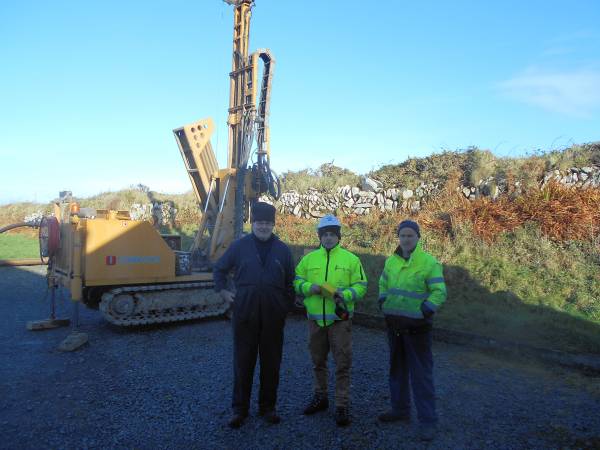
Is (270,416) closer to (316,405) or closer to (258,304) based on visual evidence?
(316,405)

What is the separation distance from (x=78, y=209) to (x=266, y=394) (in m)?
4.67

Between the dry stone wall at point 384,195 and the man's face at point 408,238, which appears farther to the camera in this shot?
the dry stone wall at point 384,195

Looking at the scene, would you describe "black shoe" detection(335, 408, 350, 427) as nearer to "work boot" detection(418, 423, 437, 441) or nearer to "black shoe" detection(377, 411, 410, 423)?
"black shoe" detection(377, 411, 410, 423)

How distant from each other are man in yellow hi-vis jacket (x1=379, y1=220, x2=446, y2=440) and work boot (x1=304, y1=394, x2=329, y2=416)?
1.60 feet

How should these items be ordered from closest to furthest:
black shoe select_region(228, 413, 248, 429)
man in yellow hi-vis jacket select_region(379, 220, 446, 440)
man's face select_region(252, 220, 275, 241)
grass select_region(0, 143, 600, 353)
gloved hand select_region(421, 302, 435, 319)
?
gloved hand select_region(421, 302, 435, 319)
man in yellow hi-vis jacket select_region(379, 220, 446, 440)
black shoe select_region(228, 413, 248, 429)
man's face select_region(252, 220, 275, 241)
grass select_region(0, 143, 600, 353)

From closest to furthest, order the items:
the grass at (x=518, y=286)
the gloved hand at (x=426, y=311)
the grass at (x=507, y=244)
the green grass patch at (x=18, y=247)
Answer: the gloved hand at (x=426, y=311) → the grass at (x=518, y=286) → the grass at (x=507, y=244) → the green grass patch at (x=18, y=247)

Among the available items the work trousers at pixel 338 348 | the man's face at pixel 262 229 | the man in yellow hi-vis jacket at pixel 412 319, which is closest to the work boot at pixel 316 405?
the work trousers at pixel 338 348

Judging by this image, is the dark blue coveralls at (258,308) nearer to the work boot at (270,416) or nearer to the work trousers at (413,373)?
the work boot at (270,416)

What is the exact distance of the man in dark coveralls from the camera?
11.9 feet

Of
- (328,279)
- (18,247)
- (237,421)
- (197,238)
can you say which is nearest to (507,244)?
(197,238)

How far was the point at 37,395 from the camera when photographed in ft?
14.1

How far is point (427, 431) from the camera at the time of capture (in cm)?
344

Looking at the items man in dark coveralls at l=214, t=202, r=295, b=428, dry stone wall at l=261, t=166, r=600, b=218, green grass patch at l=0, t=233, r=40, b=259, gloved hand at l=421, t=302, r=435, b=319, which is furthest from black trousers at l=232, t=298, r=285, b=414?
green grass patch at l=0, t=233, r=40, b=259

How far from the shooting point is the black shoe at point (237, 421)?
11.8 ft
